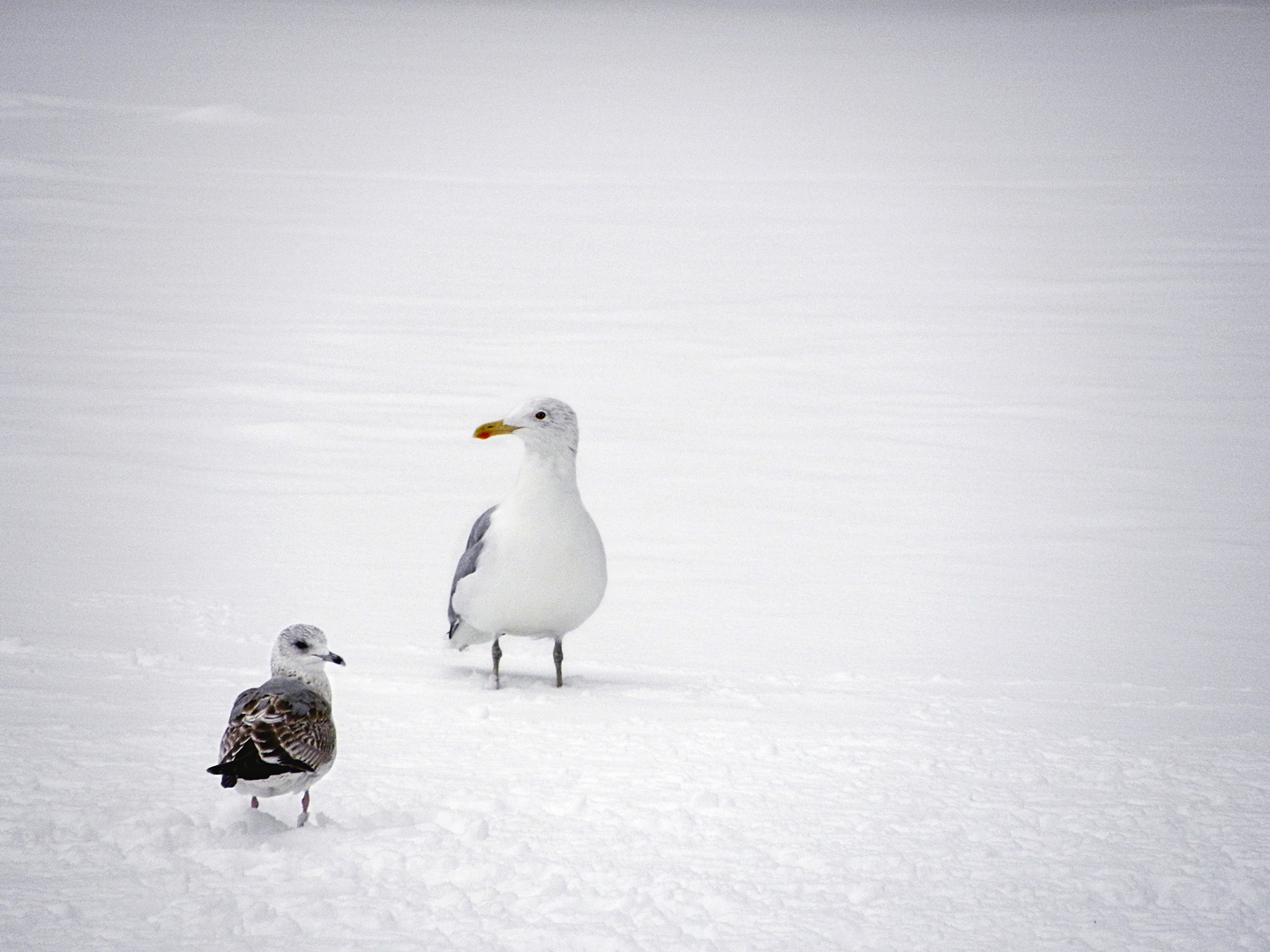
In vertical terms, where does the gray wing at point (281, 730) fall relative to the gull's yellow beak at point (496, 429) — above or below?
below

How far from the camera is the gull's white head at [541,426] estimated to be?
4.50m

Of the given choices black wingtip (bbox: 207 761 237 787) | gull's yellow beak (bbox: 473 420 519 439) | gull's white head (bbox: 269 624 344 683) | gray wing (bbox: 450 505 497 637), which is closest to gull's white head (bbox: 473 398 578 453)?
gull's yellow beak (bbox: 473 420 519 439)

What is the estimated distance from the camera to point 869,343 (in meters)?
12.2

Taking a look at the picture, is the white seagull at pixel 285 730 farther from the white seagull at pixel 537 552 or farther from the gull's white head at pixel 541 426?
the gull's white head at pixel 541 426

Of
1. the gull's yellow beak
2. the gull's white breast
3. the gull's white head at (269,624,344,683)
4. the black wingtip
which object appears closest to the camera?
the black wingtip

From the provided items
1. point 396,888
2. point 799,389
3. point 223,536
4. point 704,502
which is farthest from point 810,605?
point 799,389

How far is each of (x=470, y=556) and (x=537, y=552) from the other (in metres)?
0.29

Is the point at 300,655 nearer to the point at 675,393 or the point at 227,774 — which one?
the point at 227,774

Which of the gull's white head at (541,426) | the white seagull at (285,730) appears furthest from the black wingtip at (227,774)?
the gull's white head at (541,426)

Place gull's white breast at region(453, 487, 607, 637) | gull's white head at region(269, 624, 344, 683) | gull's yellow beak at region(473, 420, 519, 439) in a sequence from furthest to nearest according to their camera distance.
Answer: gull's yellow beak at region(473, 420, 519, 439)
gull's white breast at region(453, 487, 607, 637)
gull's white head at region(269, 624, 344, 683)

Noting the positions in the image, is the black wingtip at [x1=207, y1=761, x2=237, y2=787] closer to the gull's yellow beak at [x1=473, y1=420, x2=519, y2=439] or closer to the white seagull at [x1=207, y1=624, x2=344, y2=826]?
the white seagull at [x1=207, y1=624, x2=344, y2=826]

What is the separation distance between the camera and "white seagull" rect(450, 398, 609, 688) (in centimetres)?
439

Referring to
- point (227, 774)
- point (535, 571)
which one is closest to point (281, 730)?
point (227, 774)

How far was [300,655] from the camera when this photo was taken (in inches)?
132
